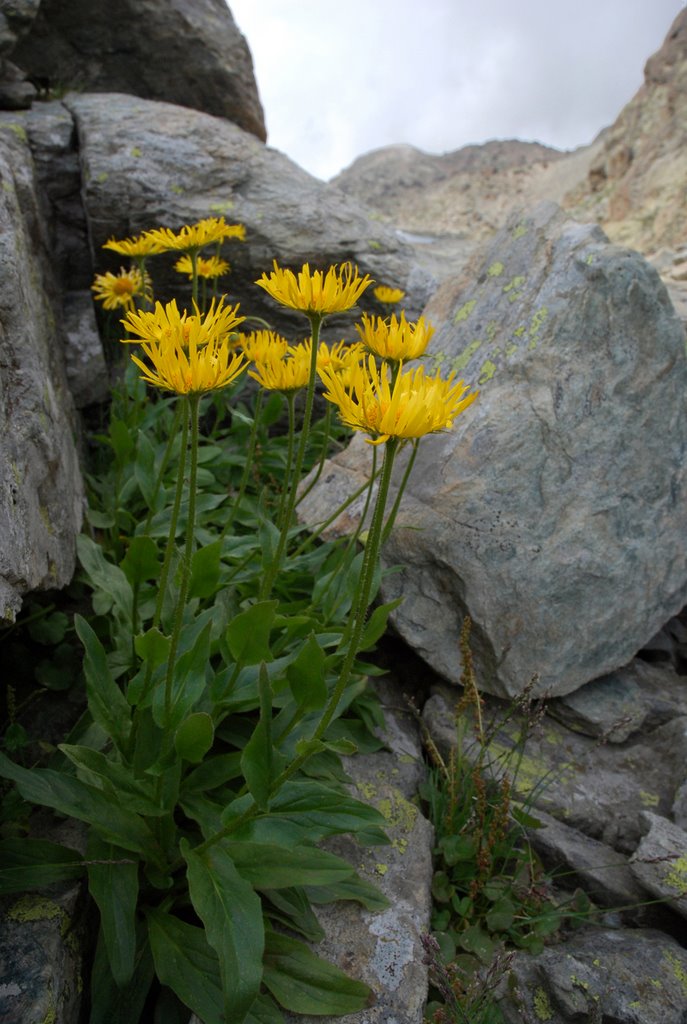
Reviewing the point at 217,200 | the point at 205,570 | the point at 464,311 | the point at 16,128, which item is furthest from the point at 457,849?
the point at 16,128

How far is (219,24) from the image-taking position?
6.61m

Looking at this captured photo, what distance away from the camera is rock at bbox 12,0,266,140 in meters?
6.04

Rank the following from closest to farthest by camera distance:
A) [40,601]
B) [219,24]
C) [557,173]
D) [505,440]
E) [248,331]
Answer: [40,601] → [505,440] → [248,331] → [219,24] → [557,173]

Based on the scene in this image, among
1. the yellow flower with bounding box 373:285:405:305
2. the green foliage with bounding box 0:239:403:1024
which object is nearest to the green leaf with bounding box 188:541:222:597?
the green foliage with bounding box 0:239:403:1024

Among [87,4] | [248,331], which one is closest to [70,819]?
[248,331]

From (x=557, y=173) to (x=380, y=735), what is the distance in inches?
1989

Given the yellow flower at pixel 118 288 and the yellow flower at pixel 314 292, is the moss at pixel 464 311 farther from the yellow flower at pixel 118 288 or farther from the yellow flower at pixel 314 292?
the yellow flower at pixel 314 292

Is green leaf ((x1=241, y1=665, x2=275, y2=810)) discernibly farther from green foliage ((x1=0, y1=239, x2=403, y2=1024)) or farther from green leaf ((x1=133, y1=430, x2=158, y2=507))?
green leaf ((x1=133, y1=430, x2=158, y2=507))

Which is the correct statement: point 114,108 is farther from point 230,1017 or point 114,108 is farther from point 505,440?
point 230,1017

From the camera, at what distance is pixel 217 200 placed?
529 cm

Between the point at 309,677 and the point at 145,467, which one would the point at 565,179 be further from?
the point at 309,677

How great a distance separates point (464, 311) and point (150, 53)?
4212mm

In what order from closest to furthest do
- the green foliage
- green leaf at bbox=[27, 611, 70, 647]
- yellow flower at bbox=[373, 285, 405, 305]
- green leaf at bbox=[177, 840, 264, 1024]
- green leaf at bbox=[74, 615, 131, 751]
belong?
green leaf at bbox=[177, 840, 264, 1024], the green foliage, green leaf at bbox=[74, 615, 131, 751], green leaf at bbox=[27, 611, 70, 647], yellow flower at bbox=[373, 285, 405, 305]

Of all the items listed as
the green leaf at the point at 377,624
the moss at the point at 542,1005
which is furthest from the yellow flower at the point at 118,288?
the moss at the point at 542,1005
